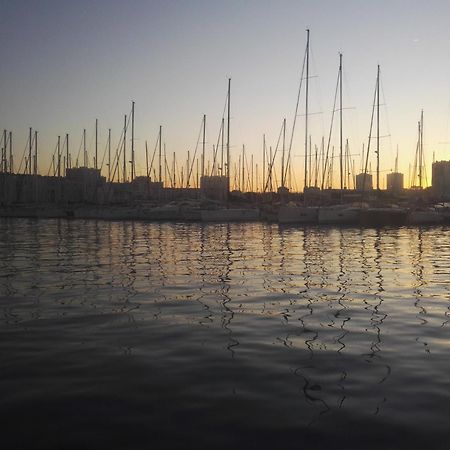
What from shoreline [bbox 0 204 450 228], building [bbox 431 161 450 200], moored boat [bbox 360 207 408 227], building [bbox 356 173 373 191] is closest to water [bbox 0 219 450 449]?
shoreline [bbox 0 204 450 228]

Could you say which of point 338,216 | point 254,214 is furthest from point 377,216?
point 254,214

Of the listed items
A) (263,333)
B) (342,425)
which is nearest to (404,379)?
(342,425)

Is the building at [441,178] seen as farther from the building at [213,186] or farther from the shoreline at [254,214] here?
the building at [213,186]

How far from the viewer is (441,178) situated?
298 feet

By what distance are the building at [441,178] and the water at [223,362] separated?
78547 millimetres

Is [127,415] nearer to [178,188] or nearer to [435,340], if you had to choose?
[435,340]

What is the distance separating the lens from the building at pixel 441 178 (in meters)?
88.6

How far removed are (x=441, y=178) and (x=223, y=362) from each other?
91.3 metres

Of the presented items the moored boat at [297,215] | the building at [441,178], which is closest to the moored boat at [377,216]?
the moored boat at [297,215]

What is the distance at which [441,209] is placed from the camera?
209 feet

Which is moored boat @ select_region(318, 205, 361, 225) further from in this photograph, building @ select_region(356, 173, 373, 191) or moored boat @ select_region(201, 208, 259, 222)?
building @ select_region(356, 173, 373, 191)

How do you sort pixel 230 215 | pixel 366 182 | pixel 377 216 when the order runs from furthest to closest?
pixel 366 182 → pixel 230 215 → pixel 377 216

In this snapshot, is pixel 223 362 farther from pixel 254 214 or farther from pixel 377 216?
pixel 254 214

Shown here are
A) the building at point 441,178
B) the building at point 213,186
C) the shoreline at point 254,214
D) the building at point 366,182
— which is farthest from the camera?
the building at point 441,178
